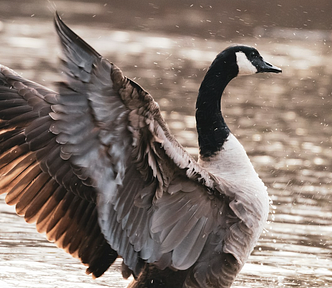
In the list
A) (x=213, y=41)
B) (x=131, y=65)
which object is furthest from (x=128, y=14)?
(x=131, y=65)

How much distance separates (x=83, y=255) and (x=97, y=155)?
1112 mm

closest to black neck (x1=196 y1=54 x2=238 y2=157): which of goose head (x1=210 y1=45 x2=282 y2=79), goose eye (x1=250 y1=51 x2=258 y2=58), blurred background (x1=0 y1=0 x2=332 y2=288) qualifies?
goose head (x1=210 y1=45 x2=282 y2=79)

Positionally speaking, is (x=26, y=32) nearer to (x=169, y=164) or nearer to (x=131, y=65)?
(x=131, y=65)

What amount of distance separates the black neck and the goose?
0.02 m

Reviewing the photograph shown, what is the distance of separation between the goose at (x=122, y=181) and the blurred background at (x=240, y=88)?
31 centimetres

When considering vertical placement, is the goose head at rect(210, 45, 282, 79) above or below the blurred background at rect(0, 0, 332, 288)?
above

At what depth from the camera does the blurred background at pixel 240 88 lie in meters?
5.93

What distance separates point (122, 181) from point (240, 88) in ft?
34.2

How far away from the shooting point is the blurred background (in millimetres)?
5929

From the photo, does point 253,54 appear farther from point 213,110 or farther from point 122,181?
point 122,181

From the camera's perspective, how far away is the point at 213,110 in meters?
5.31

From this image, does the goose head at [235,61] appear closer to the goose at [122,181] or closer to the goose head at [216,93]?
the goose head at [216,93]

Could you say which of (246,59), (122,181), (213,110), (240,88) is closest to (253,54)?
(246,59)

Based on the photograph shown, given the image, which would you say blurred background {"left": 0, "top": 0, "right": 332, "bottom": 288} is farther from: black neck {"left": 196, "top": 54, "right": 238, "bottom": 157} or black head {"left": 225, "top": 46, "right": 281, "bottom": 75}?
black head {"left": 225, "top": 46, "right": 281, "bottom": 75}
